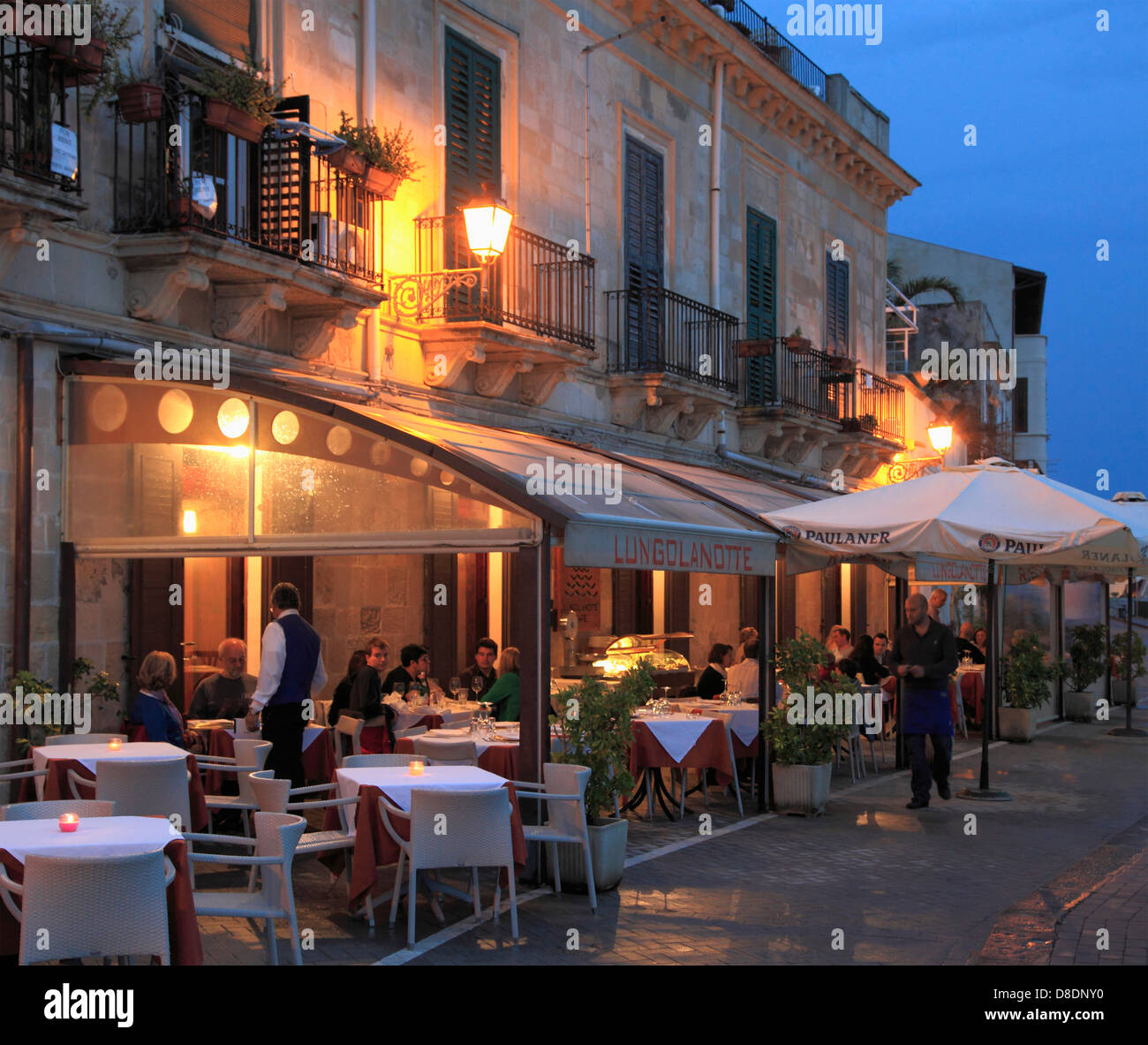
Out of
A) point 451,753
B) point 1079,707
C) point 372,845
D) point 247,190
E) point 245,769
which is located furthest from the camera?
point 1079,707

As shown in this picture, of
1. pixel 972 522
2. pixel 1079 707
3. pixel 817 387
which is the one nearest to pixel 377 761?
pixel 972 522

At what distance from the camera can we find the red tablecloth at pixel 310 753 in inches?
388

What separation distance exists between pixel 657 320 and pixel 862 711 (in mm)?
5680

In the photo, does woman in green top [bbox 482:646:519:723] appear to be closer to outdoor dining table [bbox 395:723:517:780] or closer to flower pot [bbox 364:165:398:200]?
outdoor dining table [bbox 395:723:517:780]

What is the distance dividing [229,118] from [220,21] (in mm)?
1551

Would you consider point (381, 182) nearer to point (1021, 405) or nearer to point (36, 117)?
point (36, 117)

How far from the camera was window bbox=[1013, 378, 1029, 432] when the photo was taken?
46.5 metres

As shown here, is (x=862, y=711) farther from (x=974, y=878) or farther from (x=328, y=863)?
(x=328, y=863)

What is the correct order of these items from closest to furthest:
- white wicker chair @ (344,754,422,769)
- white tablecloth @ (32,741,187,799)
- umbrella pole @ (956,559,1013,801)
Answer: white tablecloth @ (32,741,187,799) < white wicker chair @ (344,754,422,769) < umbrella pole @ (956,559,1013,801)

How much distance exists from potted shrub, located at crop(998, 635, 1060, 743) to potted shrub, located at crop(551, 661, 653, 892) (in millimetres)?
10136

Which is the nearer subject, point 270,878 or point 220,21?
point 270,878

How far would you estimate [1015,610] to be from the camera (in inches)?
843

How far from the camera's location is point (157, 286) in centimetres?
968

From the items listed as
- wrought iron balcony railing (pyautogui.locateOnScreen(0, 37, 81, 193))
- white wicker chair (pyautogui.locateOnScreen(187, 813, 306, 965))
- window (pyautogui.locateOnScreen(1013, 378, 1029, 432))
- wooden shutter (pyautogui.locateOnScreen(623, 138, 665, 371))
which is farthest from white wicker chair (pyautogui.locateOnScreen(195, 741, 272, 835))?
window (pyautogui.locateOnScreen(1013, 378, 1029, 432))
